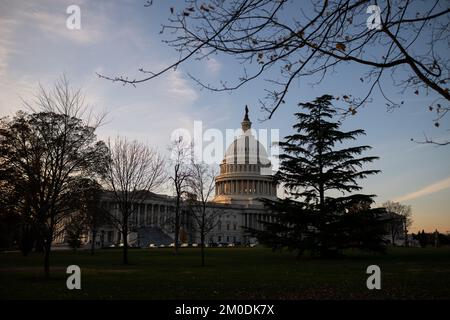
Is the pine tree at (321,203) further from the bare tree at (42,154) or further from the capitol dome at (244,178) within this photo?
the capitol dome at (244,178)

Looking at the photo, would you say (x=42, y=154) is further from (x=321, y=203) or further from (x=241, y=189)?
(x=241, y=189)

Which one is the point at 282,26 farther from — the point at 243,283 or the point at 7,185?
the point at 7,185

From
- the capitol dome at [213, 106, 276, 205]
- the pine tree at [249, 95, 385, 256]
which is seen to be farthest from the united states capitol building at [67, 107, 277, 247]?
the pine tree at [249, 95, 385, 256]

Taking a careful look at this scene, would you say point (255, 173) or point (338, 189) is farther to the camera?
point (255, 173)

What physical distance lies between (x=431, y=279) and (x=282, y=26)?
15273 millimetres

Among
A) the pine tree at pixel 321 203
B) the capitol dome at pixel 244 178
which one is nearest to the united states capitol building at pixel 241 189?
the capitol dome at pixel 244 178

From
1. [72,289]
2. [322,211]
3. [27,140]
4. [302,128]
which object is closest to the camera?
[72,289]

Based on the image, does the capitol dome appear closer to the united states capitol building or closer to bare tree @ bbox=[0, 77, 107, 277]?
the united states capitol building

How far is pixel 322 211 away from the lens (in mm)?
39656

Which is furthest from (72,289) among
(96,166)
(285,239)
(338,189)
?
(338,189)

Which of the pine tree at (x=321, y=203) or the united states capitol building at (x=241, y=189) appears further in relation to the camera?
the united states capitol building at (x=241, y=189)

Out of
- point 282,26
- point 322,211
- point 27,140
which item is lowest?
point 322,211

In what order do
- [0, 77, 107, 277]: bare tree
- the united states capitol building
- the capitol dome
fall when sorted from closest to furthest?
[0, 77, 107, 277]: bare tree, the united states capitol building, the capitol dome
